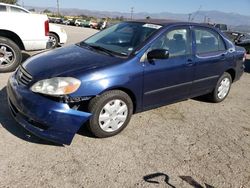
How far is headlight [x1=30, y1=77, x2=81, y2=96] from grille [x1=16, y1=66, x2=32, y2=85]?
0.22 metres

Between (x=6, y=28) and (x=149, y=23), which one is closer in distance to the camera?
(x=149, y=23)

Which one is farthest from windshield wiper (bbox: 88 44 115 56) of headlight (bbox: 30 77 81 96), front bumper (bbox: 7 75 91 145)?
front bumper (bbox: 7 75 91 145)

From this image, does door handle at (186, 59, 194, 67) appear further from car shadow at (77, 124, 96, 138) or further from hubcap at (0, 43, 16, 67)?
hubcap at (0, 43, 16, 67)

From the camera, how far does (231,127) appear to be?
15.4ft

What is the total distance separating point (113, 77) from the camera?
3650mm

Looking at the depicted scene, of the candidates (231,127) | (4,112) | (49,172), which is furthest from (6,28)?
(231,127)

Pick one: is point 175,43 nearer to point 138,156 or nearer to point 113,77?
point 113,77

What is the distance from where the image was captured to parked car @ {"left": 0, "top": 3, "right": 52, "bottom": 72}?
6391 mm

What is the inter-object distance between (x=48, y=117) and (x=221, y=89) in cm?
372

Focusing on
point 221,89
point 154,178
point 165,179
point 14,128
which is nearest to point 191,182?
point 165,179

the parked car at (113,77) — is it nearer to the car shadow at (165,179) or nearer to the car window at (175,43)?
the car window at (175,43)

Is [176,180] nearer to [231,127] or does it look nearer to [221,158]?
[221,158]

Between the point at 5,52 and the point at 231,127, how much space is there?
16.2ft

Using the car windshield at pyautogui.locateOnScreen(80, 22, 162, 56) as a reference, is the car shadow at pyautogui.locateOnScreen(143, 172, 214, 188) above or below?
below
